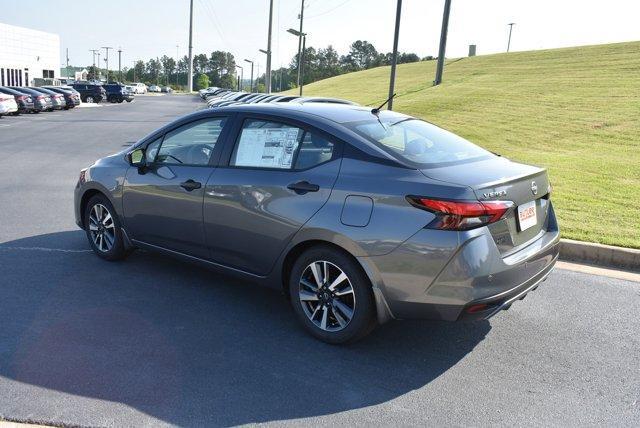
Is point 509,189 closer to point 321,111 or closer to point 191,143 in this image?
point 321,111

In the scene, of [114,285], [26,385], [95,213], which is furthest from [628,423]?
[95,213]

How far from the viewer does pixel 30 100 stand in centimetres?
3025

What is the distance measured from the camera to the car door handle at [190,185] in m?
4.60

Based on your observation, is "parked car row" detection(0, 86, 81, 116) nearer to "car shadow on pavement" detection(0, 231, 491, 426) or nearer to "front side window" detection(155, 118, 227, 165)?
"front side window" detection(155, 118, 227, 165)

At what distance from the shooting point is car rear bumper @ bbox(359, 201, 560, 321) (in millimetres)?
3393

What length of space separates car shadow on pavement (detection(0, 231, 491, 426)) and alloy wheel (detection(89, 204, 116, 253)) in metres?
0.41

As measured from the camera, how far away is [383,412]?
3186 millimetres

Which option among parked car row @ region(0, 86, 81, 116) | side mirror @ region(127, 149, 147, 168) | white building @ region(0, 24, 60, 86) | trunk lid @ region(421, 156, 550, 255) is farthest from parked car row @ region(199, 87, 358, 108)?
white building @ region(0, 24, 60, 86)

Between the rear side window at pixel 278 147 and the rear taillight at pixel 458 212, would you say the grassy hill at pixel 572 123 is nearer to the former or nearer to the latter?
the rear taillight at pixel 458 212

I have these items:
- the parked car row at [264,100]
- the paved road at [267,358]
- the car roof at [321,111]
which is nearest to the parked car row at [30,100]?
the parked car row at [264,100]

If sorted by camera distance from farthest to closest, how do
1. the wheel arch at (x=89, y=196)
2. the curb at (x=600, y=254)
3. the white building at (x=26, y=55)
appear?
the white building at (x=26, y=55)
the curb at (x=600, y=254)
the wheel arch at (x=89, y=196)

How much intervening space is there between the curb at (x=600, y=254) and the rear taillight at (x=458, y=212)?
302 centimetres

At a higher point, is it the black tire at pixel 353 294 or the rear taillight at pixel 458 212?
the rear taillight at pixel 458 212

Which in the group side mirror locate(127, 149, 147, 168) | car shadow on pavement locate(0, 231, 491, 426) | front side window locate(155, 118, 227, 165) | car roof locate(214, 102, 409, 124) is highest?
car roof locate(214, 102, 409, 124)
